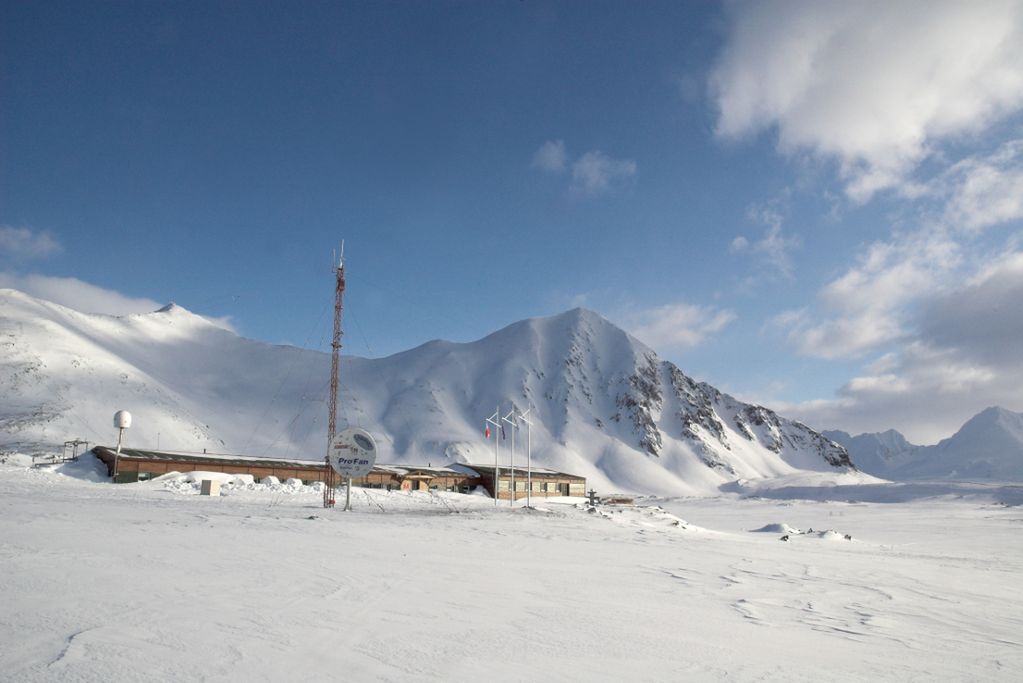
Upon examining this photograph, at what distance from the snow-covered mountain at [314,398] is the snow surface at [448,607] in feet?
243

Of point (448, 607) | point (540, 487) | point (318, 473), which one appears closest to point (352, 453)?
point (448, 607)

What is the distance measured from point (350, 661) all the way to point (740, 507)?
282 feet

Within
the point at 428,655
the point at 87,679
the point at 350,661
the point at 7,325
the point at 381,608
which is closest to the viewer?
the point at 87,679

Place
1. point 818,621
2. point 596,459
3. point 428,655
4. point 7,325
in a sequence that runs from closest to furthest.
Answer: point 428,655 < point 818,621 < point 7,325 < point 596,459

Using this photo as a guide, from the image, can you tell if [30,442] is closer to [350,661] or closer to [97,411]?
[97,411]

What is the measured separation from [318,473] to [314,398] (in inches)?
3268

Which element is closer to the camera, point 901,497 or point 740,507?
point 740,507

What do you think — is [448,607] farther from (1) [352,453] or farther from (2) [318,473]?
(2) [318,473]

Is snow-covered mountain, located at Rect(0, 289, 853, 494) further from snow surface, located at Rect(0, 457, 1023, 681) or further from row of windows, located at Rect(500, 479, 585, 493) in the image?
snow surface, located at Rect(0, 457, 1023, 681)

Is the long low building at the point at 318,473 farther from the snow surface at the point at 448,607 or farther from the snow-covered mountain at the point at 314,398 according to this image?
the snow-covered mountain at the point at 314,398

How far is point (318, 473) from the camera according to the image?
204ft

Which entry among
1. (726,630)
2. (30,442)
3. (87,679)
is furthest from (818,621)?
(30,442)

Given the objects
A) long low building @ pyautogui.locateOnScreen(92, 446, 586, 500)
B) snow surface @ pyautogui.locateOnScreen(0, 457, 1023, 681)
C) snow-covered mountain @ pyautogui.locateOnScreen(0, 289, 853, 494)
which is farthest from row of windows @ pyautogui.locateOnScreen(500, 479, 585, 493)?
snow surface @ pyautogui.locateOnScreen(0, 457, 1023, 681)

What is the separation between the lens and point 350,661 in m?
7.10
